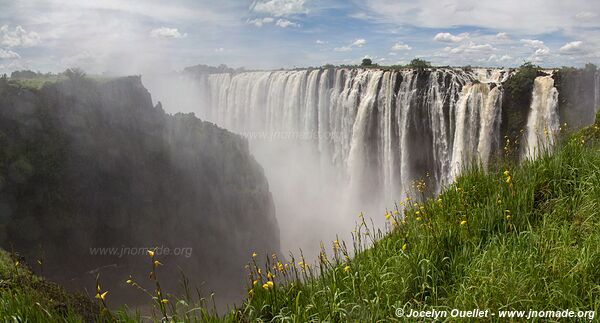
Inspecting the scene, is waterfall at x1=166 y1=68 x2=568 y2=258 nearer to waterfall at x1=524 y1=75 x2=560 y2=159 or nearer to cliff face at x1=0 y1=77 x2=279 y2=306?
waterfall at x1=524 y1=75 x2=560 y2=159

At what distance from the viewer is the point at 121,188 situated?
37844 mm

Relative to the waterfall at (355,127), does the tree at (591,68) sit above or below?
above

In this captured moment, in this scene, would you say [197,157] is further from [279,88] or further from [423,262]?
[423,262]

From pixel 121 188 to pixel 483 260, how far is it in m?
39.0

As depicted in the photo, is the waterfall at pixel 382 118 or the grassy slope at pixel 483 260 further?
the waterfall at pixel 382 118

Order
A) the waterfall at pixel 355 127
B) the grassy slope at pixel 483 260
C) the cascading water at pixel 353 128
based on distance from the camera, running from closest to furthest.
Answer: the grassy slope at pixel 483 260 < the waterfall at pixel 355 127 < the cascading water at pixel 353 128

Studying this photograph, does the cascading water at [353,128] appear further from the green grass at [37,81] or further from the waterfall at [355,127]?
the green grass at [37,81]

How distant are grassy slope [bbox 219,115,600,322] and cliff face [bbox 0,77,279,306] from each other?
98.1 ft

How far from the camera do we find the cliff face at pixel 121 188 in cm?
3146

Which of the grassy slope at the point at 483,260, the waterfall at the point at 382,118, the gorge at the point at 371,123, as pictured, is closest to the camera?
the grassy slope at the point at 483,260

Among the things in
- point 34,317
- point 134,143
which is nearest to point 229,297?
point 134,143

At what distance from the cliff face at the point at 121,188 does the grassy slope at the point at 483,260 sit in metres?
29.9

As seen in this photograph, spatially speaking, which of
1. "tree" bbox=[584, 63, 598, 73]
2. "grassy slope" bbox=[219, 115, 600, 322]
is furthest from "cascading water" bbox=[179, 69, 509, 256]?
"grassy slope" bbox=[219, 115, 600, 322]

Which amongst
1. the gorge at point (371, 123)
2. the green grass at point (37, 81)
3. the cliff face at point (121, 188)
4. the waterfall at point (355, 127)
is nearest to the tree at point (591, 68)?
the gorge at point (371, 123)
